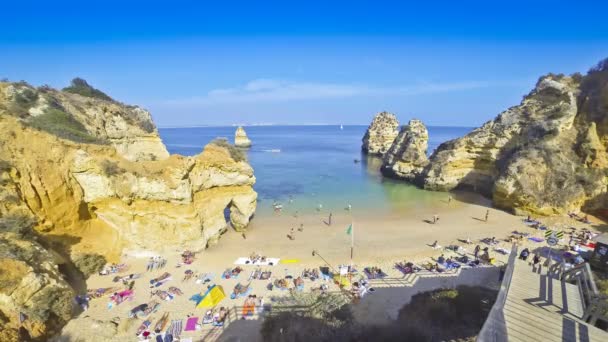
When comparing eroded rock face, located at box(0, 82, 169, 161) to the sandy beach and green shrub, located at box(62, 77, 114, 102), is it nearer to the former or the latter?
green shrub, located at box(62, 77, 114, 102)

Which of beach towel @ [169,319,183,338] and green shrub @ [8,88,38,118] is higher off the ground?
green shrub @ [8,88,38,118]

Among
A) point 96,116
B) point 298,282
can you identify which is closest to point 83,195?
point 96,116

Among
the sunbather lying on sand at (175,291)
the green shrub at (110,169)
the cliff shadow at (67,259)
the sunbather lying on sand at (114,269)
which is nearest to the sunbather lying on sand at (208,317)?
the sunbather lying on sand at (175,291)

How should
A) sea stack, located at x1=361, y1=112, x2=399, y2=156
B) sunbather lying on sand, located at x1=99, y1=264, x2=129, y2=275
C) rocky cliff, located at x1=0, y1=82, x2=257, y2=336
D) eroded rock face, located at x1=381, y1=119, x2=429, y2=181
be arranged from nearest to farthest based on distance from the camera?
1. rocky cliff, located at x1=0, y1=82, x2=257, y2=336
2. sunbather lying on sand, located at x1=99, y1=264, x2=129, y2=275
3. eroded rock face, located at x1=381, y1=119, x2=429, y2=181
4. sea stack, located at x1=361, y1=112, x2=399, y2=156

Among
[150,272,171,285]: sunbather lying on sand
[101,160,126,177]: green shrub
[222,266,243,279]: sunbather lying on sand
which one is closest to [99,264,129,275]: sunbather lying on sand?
[150,272,171,285]: sunbather lying on sand

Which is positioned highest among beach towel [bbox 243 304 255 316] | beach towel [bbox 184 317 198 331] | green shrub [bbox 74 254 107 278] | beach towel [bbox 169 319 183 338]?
green shrub [bbox 74 254 107 278]

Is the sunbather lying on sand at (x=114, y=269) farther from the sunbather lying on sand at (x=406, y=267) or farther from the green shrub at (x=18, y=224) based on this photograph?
the sunbather lying on sand at (x=406, y=267)

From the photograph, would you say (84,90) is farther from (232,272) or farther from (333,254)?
(333,254)
